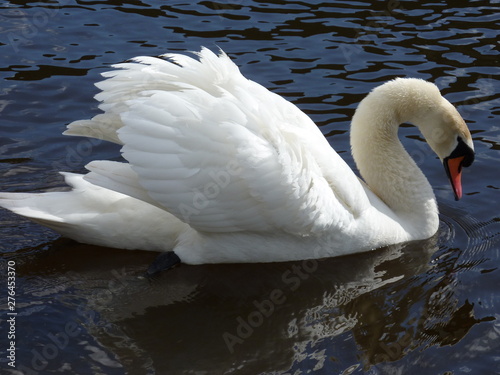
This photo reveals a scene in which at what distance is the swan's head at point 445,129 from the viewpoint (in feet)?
26.2

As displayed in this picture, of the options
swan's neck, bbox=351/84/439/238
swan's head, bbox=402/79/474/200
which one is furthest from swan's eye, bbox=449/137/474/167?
swan's neck, bbox=351/84/439/238

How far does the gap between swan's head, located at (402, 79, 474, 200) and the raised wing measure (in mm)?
1127

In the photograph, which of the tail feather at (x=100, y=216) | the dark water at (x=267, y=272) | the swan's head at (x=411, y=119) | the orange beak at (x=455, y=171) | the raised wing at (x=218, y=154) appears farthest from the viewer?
the orange beak at (x=455, y=171)

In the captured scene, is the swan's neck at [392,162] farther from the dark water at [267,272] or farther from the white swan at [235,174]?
Answer: the dark water at [267,272]

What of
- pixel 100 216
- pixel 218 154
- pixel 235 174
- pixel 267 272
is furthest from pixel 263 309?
pixel 100 216

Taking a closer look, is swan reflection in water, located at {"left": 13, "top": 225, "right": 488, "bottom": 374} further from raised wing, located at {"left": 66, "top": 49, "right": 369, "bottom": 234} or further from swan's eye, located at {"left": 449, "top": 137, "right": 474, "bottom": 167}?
swan's eye, located at {"left": 449, "top": 137, "right": 474, "bottom": 167}

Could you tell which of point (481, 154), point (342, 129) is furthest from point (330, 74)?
point (481, 154)

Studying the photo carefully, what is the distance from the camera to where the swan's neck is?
8.00 m

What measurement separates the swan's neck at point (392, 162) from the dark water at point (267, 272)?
0.29 metres

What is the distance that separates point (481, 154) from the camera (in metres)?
9.45

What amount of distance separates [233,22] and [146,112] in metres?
6.28

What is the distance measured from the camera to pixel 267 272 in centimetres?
746

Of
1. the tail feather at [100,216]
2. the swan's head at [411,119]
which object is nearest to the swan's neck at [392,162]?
the swan's head at [411,119]

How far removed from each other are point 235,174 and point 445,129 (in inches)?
92.4
